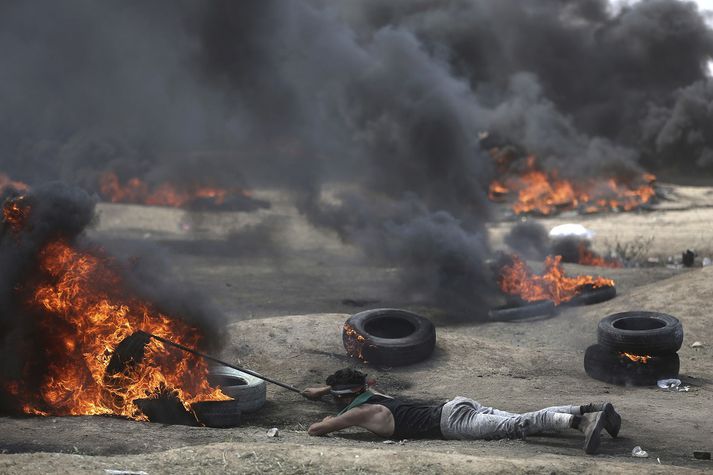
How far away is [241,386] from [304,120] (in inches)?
716

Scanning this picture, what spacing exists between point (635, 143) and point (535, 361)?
2636 cm

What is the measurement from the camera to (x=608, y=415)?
7898 mm

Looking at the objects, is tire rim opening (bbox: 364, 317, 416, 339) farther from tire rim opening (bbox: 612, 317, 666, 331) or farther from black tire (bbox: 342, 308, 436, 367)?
tire rim opening (bbox: 612, 317, 666, 331)

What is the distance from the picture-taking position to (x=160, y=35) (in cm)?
2386

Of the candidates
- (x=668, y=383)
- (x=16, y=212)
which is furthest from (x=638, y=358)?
(x=16, y=212)

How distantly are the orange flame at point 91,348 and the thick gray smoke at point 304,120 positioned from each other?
858 centimetres

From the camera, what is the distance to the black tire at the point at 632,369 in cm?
1119

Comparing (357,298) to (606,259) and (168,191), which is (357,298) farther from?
(168,191)

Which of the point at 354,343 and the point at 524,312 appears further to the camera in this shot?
the point at 524,312

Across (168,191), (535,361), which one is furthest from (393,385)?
(168,191)

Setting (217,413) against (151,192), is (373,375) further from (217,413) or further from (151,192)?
(151,192)

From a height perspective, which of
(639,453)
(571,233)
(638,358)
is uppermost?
(571,233)

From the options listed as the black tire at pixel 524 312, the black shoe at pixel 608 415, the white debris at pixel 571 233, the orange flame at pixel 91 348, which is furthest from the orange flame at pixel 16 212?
the white debris at pixel 571 233

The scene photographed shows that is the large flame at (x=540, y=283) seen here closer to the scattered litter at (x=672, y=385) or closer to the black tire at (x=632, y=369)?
the black tire at (x=632, y=369)
